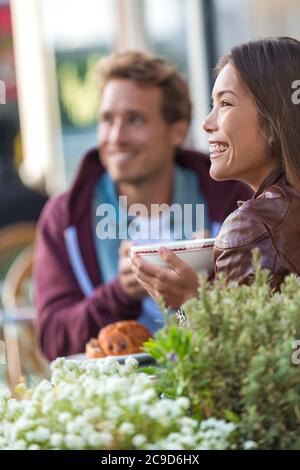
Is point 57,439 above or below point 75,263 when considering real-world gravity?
below

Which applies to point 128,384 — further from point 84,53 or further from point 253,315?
point 84,53

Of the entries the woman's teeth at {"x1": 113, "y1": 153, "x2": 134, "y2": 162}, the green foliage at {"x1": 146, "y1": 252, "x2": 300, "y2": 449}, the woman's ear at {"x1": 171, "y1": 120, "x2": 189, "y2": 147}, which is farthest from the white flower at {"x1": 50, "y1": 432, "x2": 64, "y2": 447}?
the woman's ear at {"x1": 171, "y1": 120, "x2": 189, "y2": 147}

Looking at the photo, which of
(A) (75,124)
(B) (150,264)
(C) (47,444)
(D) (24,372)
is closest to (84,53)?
(A) (75,124)

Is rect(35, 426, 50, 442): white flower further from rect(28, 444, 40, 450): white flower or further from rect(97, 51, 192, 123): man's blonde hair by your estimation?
rect(97, 51, 192, 123): man's blonde hair

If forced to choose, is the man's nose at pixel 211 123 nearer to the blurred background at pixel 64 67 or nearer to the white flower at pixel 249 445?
the white flower at pixel 249 445

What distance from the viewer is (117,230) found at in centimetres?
352

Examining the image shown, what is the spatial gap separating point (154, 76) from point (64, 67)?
402cm

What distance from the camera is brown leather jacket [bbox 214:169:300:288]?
186 cm

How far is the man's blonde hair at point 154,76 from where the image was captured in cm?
362

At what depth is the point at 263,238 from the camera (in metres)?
1.86

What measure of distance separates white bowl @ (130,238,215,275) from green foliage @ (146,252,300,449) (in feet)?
1.18

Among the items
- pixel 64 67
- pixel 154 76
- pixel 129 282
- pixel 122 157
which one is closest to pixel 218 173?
pixel 129 282

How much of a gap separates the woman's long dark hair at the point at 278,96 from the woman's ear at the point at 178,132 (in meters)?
1.76

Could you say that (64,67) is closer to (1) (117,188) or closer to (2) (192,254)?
(1) (117,188)
